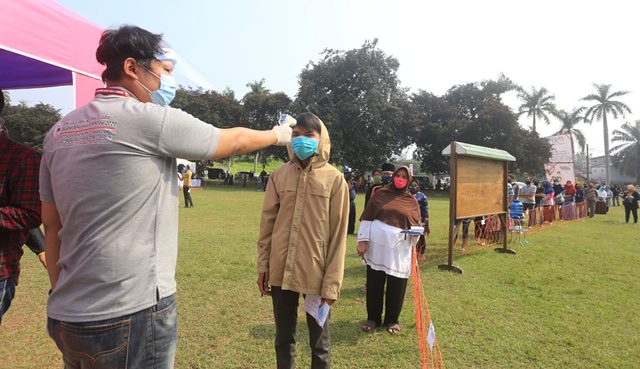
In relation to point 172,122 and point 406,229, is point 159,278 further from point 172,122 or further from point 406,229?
point 406,229

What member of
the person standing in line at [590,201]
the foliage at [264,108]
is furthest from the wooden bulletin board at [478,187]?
the foliage at [264,108]

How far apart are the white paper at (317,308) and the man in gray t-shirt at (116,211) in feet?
3.87

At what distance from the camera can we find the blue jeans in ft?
3.92

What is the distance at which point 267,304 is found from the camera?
4656 millimetres

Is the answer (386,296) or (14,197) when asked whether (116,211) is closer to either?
(14,197)

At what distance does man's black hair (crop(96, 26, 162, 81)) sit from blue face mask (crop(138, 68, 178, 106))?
81 mm

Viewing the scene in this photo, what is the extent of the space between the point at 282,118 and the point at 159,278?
110 cm

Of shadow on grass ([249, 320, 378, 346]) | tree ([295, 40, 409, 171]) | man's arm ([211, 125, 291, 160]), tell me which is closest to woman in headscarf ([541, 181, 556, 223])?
shadow on grass ([249, 320, 378, 346])

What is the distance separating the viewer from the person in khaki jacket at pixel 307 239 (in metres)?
2.37

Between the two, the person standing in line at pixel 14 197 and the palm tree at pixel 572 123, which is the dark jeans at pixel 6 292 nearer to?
the person standing in line at pixel 14 197

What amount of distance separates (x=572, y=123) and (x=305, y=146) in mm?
49793

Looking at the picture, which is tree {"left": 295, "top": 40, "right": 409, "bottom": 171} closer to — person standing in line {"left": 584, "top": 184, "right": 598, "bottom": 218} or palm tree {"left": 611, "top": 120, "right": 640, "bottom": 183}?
person standing in line {"left": 584, "top": 184, "right": 598, "bottom": 218}

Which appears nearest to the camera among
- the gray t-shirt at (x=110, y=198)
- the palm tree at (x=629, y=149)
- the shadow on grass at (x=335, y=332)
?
the gray t-shirt at (x=110, y=198)

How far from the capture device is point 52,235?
140cm
